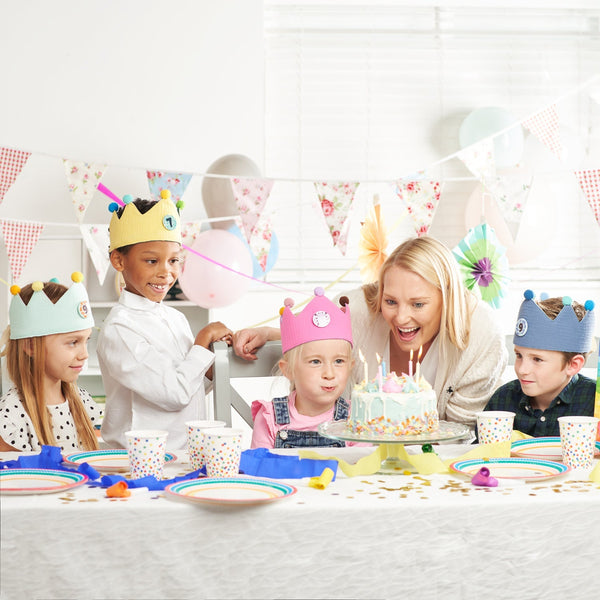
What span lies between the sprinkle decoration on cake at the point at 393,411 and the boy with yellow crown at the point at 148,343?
2.62ft

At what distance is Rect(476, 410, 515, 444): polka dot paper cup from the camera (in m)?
1.72

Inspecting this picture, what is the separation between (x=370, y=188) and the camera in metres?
5.11

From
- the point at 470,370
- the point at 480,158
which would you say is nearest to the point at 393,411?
the point at 470,370

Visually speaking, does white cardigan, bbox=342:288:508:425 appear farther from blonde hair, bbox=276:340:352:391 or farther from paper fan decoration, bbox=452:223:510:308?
paper fan decoration, bbox=452:223:510:308

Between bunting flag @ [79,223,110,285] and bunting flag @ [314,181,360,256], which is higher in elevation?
bunting flag @ [314,181,360,256]

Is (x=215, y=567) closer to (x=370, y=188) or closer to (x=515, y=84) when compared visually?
(x=370, y=188)

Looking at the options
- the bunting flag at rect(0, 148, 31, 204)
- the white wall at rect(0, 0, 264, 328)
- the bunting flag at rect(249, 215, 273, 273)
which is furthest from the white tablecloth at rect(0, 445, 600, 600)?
the white wall at rect(0, 0, 264, 328)

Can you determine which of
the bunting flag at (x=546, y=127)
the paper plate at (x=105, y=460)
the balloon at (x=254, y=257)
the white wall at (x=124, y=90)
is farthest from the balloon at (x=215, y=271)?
the paper plate at (x=105, y=460)

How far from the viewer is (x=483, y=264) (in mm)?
3941

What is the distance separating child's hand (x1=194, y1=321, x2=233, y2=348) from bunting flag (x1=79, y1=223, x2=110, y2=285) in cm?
143

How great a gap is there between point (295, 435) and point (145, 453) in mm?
736

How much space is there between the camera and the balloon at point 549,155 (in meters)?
4.84

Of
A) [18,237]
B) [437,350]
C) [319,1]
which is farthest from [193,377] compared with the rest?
[319,1]

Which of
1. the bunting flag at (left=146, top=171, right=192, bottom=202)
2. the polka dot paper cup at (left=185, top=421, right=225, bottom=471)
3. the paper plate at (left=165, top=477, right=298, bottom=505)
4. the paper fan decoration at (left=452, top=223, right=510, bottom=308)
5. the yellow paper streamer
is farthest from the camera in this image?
the paper fan decoration at (left=452, top=223, right=510, bottom=308)
